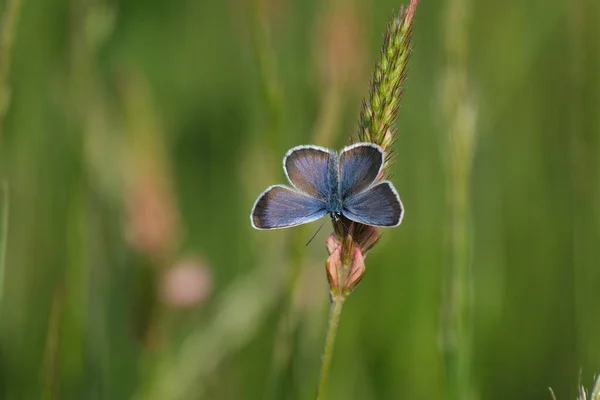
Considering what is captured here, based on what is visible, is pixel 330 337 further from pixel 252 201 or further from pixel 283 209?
pixel 252 201

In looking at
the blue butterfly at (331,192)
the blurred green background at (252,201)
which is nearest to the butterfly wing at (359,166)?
the blue butterfly at (331,192)

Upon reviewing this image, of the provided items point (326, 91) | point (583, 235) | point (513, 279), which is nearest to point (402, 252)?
point (513, 279)

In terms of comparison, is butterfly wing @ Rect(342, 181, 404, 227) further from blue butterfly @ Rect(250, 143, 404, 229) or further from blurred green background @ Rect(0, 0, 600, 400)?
blurred green background @ Rect(0, 0, 600, 400)

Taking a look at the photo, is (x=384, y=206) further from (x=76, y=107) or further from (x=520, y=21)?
(x=520, y=21)

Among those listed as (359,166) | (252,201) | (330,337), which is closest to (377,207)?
(359,166)

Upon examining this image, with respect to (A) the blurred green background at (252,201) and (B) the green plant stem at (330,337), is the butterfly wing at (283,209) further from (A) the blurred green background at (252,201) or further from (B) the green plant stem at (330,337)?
(A) the blurred green background at (252,201)

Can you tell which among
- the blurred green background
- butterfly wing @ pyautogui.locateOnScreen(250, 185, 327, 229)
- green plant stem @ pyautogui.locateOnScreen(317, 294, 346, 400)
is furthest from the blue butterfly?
the blurred green background

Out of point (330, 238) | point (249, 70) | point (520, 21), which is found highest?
point (520, 21)
